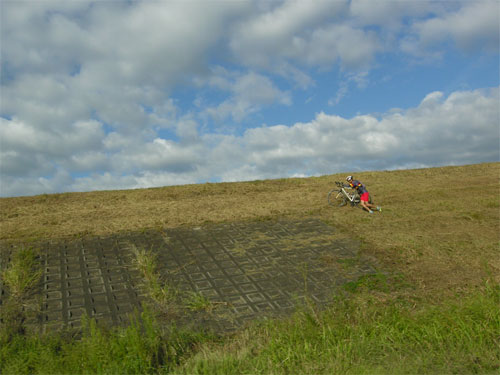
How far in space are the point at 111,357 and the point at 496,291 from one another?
6430mm

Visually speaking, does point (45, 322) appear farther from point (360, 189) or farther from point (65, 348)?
point (360, 189)

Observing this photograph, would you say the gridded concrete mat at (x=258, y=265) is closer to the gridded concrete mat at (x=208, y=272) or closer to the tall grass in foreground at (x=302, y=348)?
the gridded concrete mat at (x=208, y=272)

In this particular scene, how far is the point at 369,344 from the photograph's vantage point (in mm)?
5094

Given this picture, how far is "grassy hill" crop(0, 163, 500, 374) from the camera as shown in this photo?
193 inches

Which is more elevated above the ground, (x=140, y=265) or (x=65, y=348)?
(x=140, y=265)

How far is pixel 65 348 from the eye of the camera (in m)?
5.43

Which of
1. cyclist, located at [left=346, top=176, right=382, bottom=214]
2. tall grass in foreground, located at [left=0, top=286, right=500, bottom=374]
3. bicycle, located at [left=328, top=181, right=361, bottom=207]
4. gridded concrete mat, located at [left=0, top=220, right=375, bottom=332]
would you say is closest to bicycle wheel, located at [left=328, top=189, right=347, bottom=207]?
bicycle, located at [left=328, top=181, right=361, bottom=207]

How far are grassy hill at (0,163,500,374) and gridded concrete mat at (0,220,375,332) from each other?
55 cm

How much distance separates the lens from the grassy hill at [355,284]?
490 centimetres

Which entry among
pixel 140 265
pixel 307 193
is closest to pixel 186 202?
pixel 307 193

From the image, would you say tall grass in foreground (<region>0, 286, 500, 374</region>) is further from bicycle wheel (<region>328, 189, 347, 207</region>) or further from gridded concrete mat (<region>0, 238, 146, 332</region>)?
bicycle wheel (<region>328, 189, 347, 207</region>)

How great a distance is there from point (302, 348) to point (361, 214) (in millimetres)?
7737

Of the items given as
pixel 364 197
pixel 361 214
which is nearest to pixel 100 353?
pixel 361 214

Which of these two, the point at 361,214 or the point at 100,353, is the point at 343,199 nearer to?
the point at 361,214
